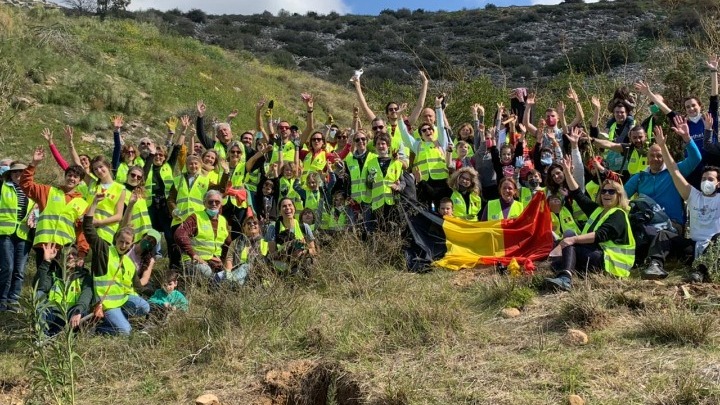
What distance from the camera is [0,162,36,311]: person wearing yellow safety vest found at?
296 inches

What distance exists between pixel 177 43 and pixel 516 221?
802 inches

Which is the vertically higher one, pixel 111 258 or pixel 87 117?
pixel 87 117

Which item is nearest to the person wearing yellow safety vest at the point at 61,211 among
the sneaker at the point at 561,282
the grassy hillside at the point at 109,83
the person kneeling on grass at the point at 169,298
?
the person kneeling on grass at the point at 169,298

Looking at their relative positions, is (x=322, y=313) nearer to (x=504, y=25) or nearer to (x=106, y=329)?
(x=106, y=329)

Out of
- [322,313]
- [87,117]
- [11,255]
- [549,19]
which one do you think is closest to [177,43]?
[87,117]

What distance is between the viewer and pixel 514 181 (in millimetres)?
8195

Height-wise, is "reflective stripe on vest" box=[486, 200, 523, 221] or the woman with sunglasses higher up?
"reflective stripe on vest" box=[486, 200, 523, 221]

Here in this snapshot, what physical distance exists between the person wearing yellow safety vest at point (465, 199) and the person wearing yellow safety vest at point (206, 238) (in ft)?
9.03

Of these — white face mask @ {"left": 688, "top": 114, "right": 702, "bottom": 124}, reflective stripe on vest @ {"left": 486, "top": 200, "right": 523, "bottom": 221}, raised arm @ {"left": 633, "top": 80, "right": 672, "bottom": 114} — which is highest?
raised arm @ {"left": 633, "top": 80, "right": 672, "bottom": 114}

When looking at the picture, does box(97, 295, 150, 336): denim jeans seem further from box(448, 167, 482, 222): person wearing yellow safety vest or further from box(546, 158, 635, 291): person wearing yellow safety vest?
box(546, 158, 635, 291): person wearing yellow safety vest

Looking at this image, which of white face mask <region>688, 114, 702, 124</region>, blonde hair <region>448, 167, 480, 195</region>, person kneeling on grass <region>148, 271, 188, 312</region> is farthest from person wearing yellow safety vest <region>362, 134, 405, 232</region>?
white face mask <region>688, 114, 702, 124</region>

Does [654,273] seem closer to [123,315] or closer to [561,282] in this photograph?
[561,282]

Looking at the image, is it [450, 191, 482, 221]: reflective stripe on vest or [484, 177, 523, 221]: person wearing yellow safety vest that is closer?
A: [484, 177, 523, 221]: person wearing yellow safety vest

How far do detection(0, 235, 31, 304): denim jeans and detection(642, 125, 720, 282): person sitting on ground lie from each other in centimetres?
670
